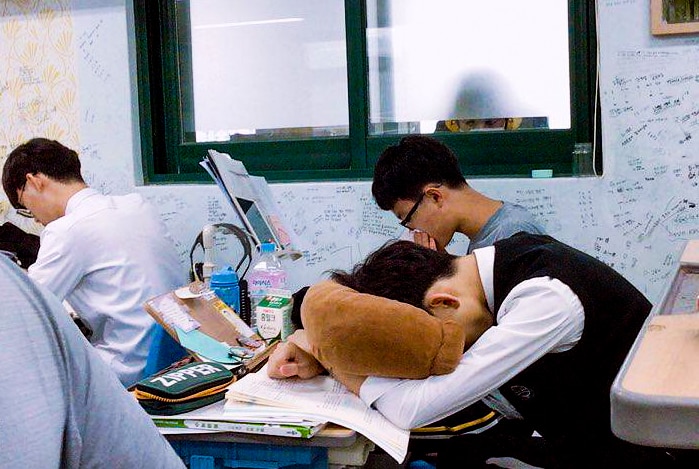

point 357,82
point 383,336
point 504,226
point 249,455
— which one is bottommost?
point 249,455

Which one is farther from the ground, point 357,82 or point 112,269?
point 357,82

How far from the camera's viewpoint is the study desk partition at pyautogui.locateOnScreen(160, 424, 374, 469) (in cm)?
123

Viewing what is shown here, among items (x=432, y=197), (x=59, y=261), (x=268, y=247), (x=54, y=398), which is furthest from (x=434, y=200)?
(x=54, y=398)

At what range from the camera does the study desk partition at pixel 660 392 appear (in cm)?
58

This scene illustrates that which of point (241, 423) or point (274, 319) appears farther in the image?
point (274, 319)

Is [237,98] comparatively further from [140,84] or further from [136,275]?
[136,275]

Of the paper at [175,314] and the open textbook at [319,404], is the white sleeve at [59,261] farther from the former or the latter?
the open textbook at [319,404]

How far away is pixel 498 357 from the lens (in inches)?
49.4

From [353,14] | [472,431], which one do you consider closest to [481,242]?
[472,431]

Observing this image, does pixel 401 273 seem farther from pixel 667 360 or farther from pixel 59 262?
pixel 59 262

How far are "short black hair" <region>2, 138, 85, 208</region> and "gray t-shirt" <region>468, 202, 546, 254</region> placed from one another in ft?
4.58

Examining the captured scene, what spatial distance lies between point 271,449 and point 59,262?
122 centimetres

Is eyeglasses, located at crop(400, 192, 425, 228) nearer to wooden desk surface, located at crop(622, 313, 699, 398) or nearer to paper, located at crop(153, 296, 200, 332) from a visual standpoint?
paper, located at crop(153, 296, 200, 332)

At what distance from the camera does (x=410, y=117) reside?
2771mm
